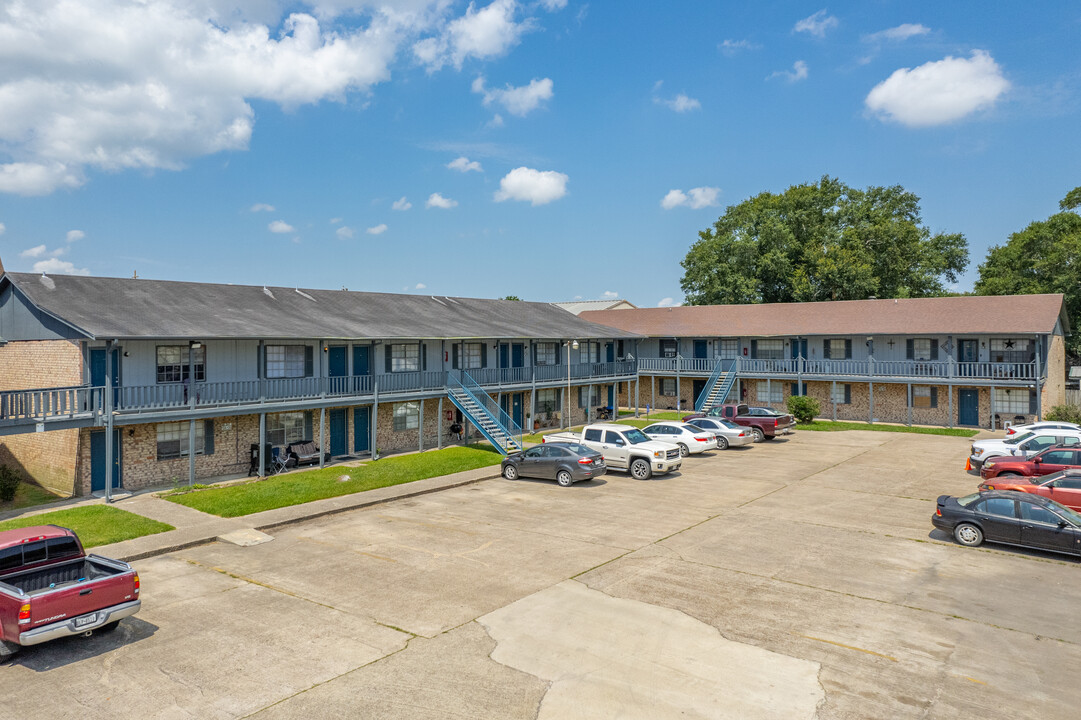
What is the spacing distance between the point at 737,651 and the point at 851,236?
54.4 meters

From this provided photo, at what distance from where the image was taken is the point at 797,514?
18969mm

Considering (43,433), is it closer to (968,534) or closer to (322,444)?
(322,444)

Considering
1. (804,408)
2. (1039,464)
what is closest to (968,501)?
(1039,464)

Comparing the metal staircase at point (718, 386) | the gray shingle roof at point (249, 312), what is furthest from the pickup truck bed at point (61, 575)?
the metal staircase at point (718, 386)

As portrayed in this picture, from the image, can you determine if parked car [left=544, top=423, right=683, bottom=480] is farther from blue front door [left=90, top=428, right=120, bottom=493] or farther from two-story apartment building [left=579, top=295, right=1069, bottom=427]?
two-story apartment building [left=579, top=295, right=1069, bottom=427]

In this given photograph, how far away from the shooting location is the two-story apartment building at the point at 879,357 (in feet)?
117

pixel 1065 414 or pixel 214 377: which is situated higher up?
pixel 214 377

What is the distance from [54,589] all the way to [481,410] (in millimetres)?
20695

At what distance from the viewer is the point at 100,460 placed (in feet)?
70.8

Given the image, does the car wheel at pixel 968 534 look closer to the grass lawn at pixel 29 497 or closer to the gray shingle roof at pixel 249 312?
the gray shingle roof at pixel 249 312

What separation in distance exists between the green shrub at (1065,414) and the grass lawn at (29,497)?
42.9 m

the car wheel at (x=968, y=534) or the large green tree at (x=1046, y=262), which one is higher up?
the large green tree at (x=1046, y=262)

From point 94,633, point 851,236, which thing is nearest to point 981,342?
point 851,236

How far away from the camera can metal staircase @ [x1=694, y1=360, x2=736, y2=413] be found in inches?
1604
